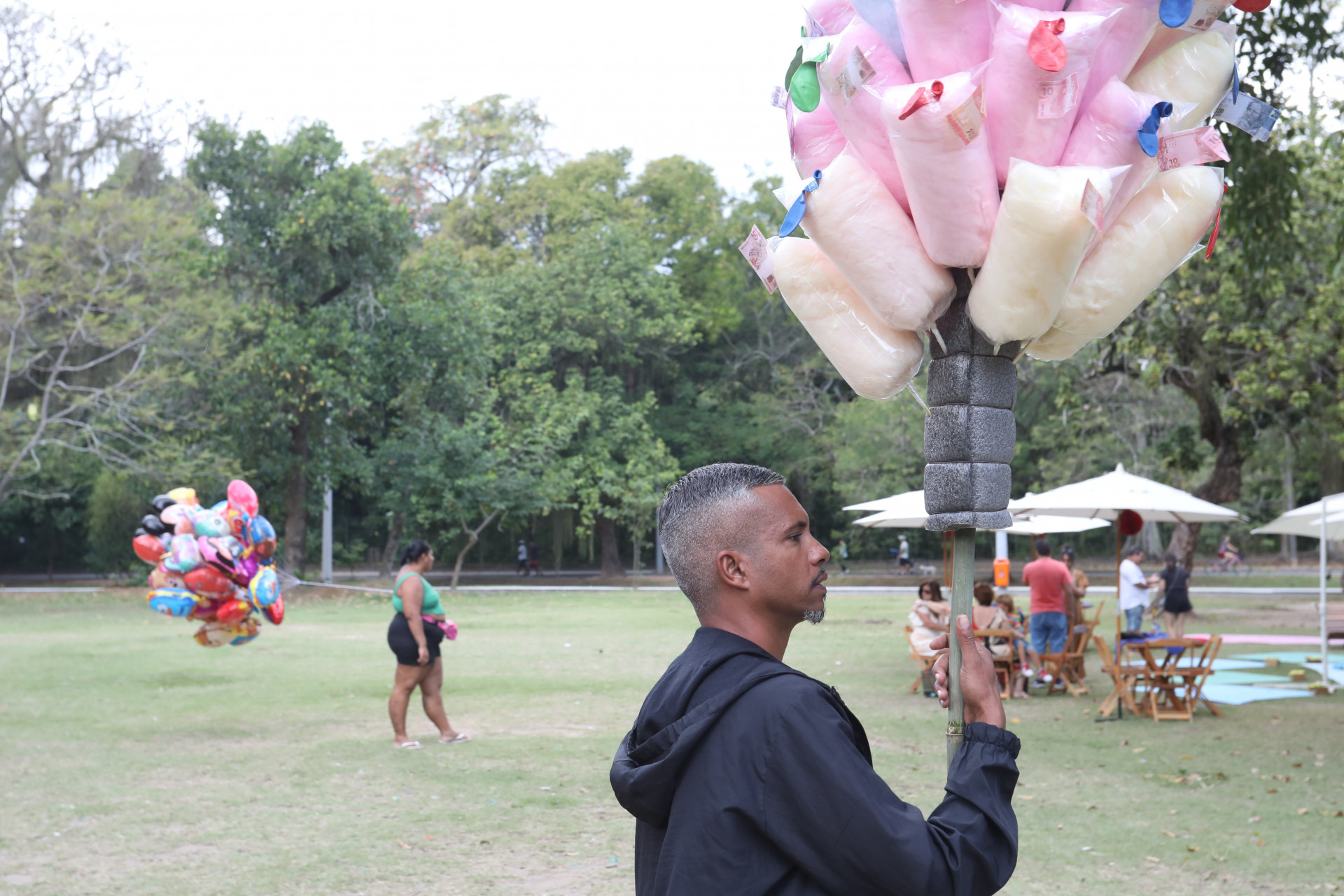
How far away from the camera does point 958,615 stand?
2297 mm

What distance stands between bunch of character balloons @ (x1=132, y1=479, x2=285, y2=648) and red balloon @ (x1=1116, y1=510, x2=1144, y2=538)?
10.0 meters

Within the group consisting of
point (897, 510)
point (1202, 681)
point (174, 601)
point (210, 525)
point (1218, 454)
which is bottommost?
point (1202, 681)

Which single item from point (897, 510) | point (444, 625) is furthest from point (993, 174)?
point (897, 510)

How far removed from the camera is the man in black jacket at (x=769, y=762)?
1893 mm

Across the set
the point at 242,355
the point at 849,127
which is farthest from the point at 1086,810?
the point at 242,355

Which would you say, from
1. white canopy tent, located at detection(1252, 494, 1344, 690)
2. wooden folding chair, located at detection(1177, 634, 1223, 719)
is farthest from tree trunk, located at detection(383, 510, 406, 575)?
wooden folding chair, located at detection(1177, 634, 1223, 719)

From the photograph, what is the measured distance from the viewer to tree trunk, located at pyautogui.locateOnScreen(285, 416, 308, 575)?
30.0m

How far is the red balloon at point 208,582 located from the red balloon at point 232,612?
5.7 inches

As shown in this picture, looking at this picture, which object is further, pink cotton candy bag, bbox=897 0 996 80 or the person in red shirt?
the person in red shirt

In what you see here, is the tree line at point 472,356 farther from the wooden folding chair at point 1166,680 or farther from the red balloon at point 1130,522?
the wooden folding chair at point 1166,680

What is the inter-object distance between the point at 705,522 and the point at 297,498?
98.3ft

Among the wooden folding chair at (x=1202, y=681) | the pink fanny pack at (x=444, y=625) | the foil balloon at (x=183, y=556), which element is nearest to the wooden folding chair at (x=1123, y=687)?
the wooden folding chair at (x=1202, y=681)

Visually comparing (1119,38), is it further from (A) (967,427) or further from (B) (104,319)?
(B) (104,319)

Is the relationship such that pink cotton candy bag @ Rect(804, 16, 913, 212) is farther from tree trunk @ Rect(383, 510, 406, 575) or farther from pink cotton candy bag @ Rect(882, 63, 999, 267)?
tree trunk @ Rect(383, 510, 406, 575)
